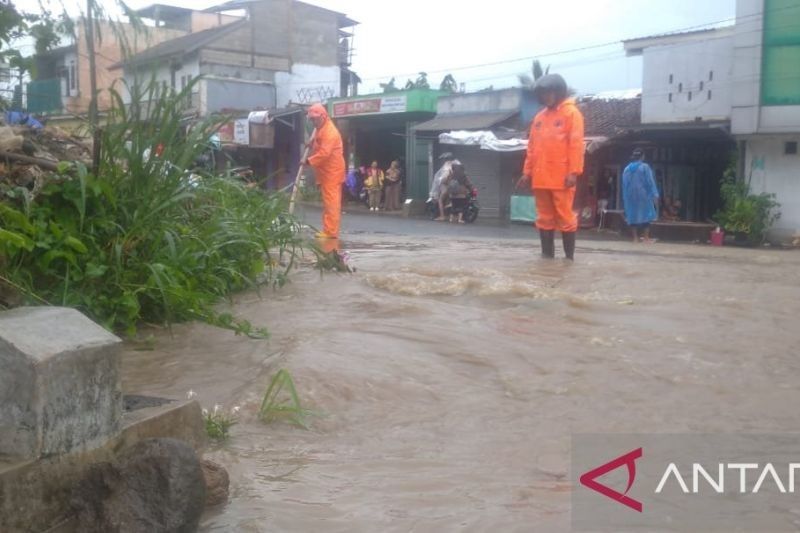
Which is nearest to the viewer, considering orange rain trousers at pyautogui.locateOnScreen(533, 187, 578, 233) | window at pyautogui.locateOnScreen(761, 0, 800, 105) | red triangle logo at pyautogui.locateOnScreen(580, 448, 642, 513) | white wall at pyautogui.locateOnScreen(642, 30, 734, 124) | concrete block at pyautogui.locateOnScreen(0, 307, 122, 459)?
concrete block at pyautogui.locateOnScreen(0, 307, 122, 459)

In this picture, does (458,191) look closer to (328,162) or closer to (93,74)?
(328,162)

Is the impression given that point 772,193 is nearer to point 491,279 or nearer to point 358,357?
point 491,279

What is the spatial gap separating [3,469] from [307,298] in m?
3.41

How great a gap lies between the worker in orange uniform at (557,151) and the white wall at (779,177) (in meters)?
10.2

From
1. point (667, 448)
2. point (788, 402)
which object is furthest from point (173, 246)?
point (788, 402)

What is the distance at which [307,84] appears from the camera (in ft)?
120

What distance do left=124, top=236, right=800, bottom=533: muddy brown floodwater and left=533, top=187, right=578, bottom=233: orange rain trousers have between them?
1.38 m

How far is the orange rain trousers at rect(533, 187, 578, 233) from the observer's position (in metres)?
7.86

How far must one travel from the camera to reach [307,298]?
5660 millimetres

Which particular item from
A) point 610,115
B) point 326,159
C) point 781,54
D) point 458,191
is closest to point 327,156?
point 326,159

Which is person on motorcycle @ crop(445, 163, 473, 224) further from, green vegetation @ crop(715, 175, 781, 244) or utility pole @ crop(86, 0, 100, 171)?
utility pole @ crop(86, 0, 100, 171)

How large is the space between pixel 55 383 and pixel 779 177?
16539 millimetres

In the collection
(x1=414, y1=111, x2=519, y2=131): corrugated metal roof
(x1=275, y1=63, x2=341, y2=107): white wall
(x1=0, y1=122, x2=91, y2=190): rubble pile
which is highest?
(x1=275, y1=63, x2=341, y2=107): white wall

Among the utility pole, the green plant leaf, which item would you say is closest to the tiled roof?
the utility pole
